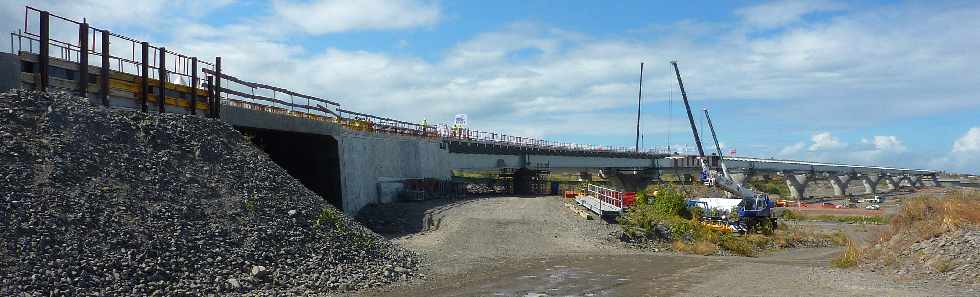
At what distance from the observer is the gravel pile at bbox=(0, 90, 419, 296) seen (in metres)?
14.7

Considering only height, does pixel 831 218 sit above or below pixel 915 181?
below

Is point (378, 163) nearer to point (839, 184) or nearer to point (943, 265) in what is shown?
point (943, 265)

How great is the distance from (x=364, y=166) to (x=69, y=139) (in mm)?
20342

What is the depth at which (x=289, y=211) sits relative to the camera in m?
21.7

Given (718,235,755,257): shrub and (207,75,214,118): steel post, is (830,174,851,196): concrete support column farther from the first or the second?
(207,75,214,118): steel post

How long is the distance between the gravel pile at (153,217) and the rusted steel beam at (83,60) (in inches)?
51.8

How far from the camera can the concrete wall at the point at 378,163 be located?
35.9 metres

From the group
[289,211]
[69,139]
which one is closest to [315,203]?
[289,211]

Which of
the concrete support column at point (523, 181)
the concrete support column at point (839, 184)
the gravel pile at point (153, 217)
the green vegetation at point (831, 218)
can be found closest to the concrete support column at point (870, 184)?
the concrete support column at point (839, 184)

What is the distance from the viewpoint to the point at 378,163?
4081cm

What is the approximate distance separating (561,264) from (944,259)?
11482 mm

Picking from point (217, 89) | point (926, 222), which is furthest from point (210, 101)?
point (926, 222)

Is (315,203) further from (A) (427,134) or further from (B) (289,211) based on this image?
(A) (427,134)

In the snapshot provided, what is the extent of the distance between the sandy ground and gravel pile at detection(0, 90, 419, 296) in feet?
7.20
